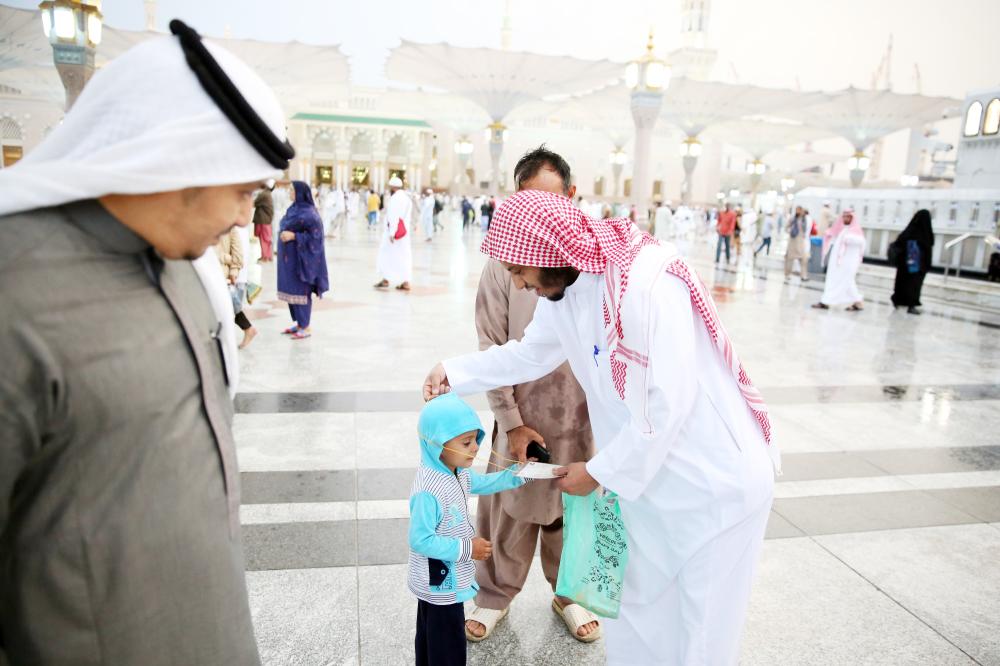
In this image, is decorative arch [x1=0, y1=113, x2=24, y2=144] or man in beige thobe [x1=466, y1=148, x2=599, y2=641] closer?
man in beige thobe [x1=466, y1=148, x2=599, y2=641]

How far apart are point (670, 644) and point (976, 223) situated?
16294mm

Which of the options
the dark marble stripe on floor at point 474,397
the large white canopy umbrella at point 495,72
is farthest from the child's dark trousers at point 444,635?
the large white canopy umbrella at point 495,72

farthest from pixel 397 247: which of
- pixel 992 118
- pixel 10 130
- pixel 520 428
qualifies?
pixel 10 130

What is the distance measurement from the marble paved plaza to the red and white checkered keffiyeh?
1197 millimetres

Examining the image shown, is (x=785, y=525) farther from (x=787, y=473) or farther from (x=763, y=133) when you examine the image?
(x=763, y=133)

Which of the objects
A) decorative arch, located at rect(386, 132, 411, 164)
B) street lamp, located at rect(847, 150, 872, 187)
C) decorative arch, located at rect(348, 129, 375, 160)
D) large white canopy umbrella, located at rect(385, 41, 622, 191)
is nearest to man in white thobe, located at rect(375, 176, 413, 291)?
large white canopy umbrella, located at rect(385, 41, 622, 191)

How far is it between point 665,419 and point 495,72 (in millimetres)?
25609

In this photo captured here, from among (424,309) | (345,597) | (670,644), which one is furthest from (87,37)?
(670,644)

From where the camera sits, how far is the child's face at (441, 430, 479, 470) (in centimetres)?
180

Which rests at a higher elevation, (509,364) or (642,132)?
(642,132)

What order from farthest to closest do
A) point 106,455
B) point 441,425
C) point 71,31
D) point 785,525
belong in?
1. point 71,31
2. point 785,525
3. point 441,425
4. point 106,455

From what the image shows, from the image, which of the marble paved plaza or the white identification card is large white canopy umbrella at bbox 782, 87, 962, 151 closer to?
the marble paved plaza

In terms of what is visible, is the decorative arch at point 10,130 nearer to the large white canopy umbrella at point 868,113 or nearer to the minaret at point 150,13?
the minaret at point 150,13

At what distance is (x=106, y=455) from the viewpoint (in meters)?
0.93
